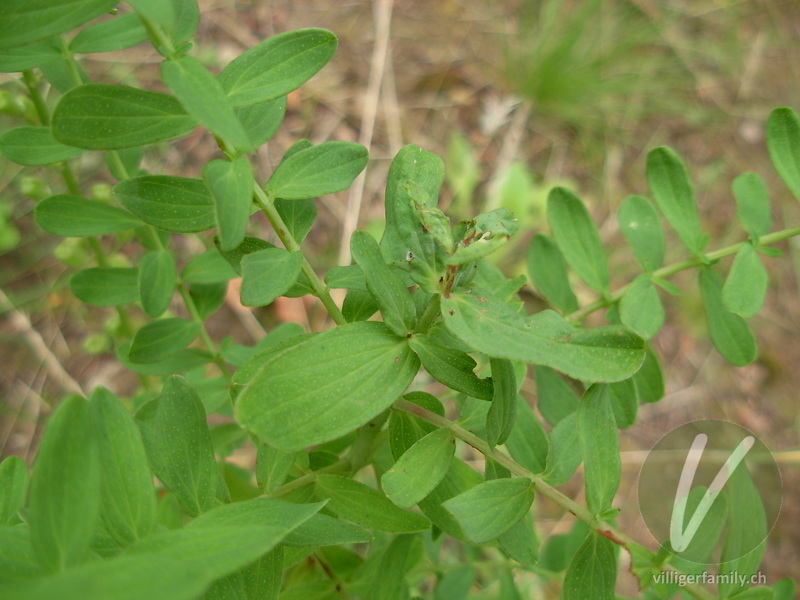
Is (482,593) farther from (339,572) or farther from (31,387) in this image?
(31,387)

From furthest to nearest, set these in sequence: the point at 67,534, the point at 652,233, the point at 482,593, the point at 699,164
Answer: the point at 699,164 < the point at 482,593 < the point at 652,233 < the point at 67,534

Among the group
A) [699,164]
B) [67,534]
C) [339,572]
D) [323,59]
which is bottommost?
[699,164]

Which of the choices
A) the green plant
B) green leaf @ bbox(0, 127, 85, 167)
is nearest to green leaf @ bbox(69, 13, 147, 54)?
the green plant

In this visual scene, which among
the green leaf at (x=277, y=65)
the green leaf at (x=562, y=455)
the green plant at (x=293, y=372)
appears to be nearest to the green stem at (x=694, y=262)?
the green plant at (x=293, y=372)

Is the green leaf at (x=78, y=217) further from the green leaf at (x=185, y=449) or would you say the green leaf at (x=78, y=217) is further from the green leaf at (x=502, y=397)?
the green leaf at (x=502, y=397)

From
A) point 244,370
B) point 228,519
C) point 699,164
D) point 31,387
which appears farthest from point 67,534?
point 699,164

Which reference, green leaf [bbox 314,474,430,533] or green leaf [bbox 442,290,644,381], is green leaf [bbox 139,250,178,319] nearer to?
green leaf [bbox 314,474,430,533]
